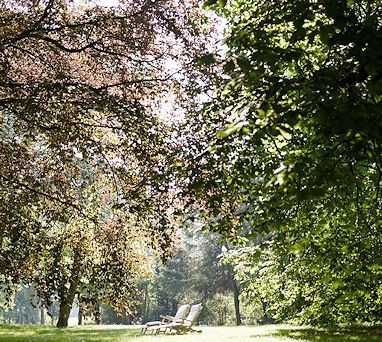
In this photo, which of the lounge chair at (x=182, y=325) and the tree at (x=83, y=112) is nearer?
the tree at (x=83, y=112)

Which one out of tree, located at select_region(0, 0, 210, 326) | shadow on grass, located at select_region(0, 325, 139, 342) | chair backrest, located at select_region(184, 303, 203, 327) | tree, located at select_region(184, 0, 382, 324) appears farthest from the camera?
chair backrest, located at select_region(184, 303, 203, 327)

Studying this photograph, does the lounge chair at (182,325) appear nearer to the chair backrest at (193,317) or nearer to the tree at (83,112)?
the chair backrest at (193,317)

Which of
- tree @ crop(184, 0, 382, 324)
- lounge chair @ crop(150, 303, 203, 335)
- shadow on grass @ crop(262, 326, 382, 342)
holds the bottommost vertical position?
shadow on grass @ crop(262, 326, 382, 342)

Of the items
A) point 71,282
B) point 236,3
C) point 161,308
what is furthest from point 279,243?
point 161,308

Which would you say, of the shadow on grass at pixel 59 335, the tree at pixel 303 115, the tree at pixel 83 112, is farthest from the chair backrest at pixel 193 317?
the tree at pixel 303 115

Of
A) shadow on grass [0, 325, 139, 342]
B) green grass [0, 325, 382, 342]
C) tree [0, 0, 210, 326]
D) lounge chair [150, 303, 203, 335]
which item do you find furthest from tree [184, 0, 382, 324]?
lounge chair [150, 303, 203, 335]

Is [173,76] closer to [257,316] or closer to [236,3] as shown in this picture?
[236,3]

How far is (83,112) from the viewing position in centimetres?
876

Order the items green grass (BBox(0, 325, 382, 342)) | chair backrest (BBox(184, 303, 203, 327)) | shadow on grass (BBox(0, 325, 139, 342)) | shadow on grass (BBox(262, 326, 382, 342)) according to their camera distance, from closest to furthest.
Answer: shadow on grass (BBox(262, 326, 382, 342)) < green grass (BBox(0, 325, 382, 342)) < shadow on grass (BBox(0, 325, 139, 342)) < chair backrest (BBox(184, 303, 203, 327))

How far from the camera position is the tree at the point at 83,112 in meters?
8.26

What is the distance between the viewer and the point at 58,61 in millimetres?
9438

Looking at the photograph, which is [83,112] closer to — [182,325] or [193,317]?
[182,325]

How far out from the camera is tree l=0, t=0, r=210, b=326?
826 centimetres

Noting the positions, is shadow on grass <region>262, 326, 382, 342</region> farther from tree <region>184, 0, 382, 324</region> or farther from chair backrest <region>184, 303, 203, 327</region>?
chair backrest <region>184, 303, 203, 327</region>
